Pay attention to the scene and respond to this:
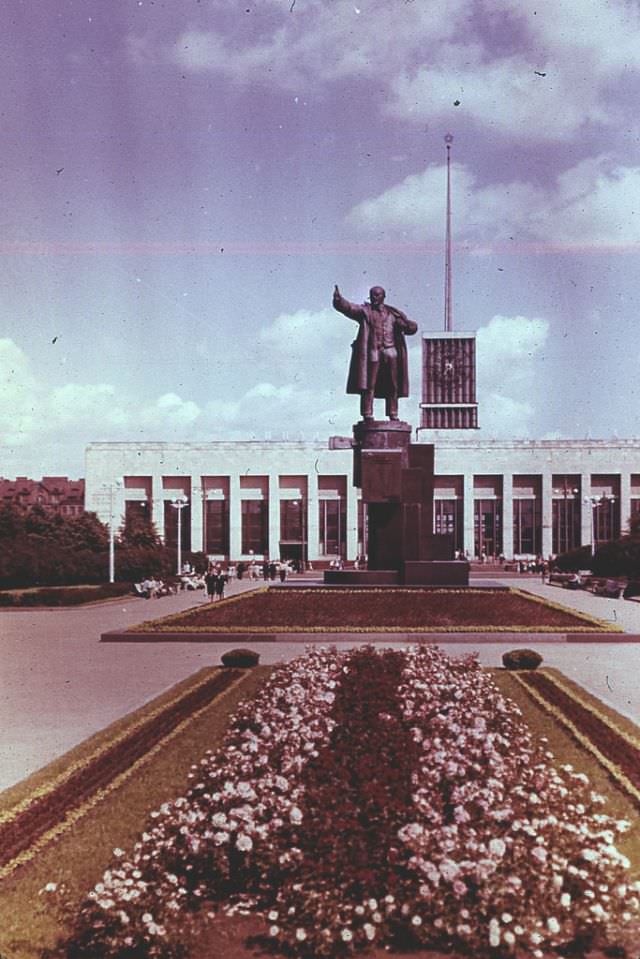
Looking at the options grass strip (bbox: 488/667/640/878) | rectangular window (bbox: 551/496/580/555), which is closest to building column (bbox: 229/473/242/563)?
rectangular window (bbox: 551/496/580/555)

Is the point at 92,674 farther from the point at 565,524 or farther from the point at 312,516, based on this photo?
the point at 565,524

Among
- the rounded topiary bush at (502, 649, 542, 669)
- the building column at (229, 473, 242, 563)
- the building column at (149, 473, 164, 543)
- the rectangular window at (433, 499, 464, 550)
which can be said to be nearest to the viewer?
the rounded topiary bush at (502, 649, 542, 669)

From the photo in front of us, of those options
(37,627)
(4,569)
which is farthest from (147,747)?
(4,569)

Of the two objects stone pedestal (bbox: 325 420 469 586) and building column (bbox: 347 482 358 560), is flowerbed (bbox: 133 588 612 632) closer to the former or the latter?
stone pedestal (bbox: 325 420 469 586)

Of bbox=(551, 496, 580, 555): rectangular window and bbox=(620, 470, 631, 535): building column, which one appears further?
bbox=(551, 496, 580, 555): rectangular window

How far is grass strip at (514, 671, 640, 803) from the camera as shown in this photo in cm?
866

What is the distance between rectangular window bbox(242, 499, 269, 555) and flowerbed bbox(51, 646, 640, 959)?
247 feet

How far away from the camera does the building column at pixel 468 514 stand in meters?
80.9

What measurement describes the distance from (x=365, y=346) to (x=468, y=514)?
182 feet

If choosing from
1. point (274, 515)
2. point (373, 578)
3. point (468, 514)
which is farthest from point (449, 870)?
point (274, 515)

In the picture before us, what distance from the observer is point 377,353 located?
26.8 metres

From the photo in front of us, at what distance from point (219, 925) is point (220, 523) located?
77489 mm

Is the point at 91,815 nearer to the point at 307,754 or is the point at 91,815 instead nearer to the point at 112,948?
the point at 307,754

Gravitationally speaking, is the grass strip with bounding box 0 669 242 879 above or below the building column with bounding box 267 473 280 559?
below
